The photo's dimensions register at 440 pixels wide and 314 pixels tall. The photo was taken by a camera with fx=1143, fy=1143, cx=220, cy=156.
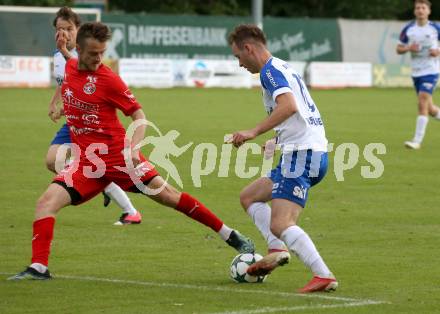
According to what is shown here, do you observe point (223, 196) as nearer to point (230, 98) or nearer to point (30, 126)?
point (30, 126)

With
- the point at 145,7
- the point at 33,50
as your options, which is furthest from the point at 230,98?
the point at 145,7

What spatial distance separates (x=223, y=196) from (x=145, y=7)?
46971 millimetres

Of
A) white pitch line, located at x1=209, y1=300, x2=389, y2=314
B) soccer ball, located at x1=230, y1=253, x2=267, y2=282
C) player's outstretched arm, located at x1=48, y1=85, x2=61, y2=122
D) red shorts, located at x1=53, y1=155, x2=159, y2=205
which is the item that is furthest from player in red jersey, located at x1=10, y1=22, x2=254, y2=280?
player's outstretched arm, located at x1=48, y1=85, x2=61, y2=122

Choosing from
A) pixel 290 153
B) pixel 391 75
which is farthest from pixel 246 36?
pixel 391 75

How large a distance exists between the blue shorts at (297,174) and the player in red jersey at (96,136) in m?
1.03

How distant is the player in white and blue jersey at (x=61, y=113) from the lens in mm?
11566

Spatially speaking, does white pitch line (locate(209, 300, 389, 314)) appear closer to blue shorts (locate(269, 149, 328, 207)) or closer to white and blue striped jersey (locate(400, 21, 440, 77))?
blue shorts (locate(269, 149, 328, 207))

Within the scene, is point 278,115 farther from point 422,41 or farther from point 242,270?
point 422,41

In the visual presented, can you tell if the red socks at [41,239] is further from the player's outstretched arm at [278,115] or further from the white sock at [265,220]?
the player's outstretched arm at [278,115]

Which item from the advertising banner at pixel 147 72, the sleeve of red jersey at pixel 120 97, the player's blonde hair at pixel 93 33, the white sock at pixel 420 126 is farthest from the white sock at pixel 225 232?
the advertising banner at pixel 147 72

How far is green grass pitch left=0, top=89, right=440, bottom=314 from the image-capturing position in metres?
8.09

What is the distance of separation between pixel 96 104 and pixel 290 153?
1722 mm

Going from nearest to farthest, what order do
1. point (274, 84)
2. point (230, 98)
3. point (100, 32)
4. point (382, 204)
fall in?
1. point (274, 84)
2. point (100, 32)
3. point (382, 204)
4. point (230, 98)

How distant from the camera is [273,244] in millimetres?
9031
